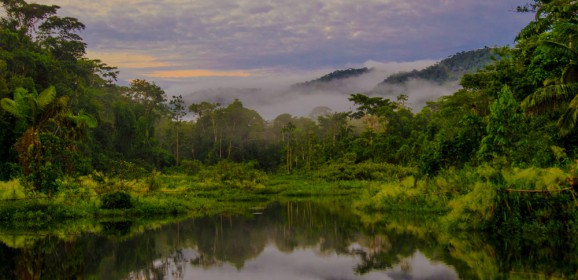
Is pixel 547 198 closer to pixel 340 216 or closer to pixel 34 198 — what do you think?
pixel 340 216

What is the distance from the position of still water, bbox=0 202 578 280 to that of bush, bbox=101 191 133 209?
12.8ft

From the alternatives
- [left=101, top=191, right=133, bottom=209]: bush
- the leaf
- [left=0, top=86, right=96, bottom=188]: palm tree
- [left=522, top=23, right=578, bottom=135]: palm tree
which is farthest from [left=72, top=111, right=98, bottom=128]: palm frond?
[left=522, top=23, right=578, bottom=135]: palm tree

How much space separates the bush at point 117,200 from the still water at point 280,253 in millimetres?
3917

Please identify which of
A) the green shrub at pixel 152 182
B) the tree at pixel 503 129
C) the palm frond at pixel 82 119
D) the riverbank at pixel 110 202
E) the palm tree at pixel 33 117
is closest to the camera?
the riverbank at pixel 110 202

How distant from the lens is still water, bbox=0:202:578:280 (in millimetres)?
13266

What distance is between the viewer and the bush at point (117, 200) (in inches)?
1086

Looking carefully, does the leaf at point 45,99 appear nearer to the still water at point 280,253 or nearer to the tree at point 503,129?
the still water at point 280,253

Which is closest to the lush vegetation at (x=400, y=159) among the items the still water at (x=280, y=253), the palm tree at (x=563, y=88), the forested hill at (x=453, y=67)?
the palm tree at (x=563, y=88)

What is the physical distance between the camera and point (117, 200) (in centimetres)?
2788

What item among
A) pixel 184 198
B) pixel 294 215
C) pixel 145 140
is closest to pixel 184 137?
pixel 145 140

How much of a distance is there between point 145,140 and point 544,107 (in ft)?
186

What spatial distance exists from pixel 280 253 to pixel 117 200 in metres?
13.8

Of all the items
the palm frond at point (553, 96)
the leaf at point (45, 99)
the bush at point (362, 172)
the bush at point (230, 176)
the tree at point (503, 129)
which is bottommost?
the bush at point (362, 172)

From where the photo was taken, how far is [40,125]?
2673 cm
